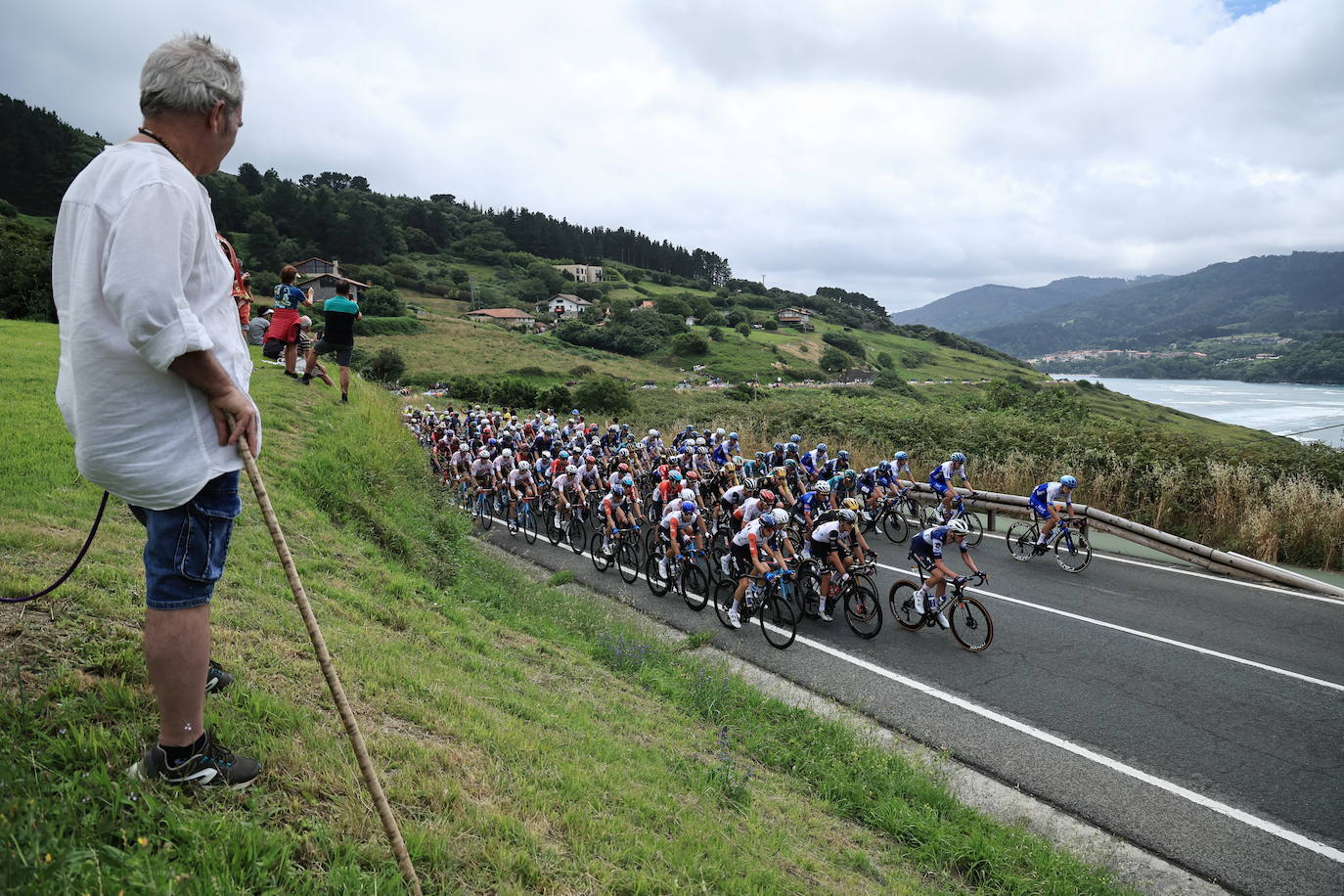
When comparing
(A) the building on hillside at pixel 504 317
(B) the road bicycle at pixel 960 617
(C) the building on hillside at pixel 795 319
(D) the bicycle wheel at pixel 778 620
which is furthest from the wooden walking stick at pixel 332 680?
(C) the building on hillside at pixel 795 319

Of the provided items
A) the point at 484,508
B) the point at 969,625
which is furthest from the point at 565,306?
the point at 969,625

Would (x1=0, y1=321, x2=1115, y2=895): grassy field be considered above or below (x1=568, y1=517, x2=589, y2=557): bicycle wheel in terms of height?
above

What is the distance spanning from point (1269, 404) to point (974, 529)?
262ft

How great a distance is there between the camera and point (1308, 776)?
6.73m

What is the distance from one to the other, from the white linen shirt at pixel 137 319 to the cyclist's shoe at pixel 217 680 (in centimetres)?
155

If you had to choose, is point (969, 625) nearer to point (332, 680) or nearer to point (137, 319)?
point (332, 680)

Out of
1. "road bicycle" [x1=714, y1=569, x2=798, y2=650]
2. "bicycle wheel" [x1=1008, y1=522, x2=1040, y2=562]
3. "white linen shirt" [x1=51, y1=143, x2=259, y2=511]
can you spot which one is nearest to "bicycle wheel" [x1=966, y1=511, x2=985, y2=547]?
"bicycle wheel" [x1=1008, y1=522, x2=1040, y2=562]

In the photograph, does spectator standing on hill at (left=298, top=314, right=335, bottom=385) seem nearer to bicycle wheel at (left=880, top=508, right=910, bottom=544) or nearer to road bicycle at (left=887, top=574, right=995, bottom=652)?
road bicycle at (left=887, top=574, right=995, bottom=652)

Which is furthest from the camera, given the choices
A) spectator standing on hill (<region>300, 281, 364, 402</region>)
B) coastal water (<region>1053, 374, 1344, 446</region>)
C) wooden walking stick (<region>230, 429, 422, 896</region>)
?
coastal water (<region>1053, 374, 1344, 446</region>)

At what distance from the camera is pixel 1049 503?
13602 mm

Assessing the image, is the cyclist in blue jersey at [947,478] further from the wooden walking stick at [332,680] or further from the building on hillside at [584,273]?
the building on hillside at [584,273]

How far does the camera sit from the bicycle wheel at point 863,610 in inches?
415

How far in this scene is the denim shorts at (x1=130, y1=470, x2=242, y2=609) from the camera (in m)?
2.30

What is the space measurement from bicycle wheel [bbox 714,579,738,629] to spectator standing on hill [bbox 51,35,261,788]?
373 inches
